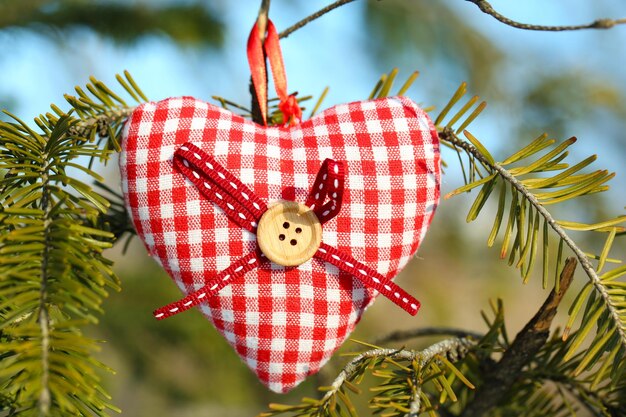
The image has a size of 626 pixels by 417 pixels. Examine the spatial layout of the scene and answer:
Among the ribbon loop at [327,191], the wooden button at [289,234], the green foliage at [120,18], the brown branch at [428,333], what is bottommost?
the brown branch at [428,333]

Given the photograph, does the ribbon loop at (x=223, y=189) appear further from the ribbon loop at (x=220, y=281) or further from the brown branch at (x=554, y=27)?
the brown branch at (x=554, y=27)

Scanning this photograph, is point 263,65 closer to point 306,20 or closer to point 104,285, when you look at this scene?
point 306,20

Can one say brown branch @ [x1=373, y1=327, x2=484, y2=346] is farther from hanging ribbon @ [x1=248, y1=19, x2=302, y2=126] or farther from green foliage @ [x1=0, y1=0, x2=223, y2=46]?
green foliage @ [x1=0, y1=0, x2=223, y2=46]

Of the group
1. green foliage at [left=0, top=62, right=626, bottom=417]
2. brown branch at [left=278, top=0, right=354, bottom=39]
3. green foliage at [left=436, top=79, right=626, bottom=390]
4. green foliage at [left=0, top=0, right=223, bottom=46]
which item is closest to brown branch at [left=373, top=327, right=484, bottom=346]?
green foliage at [left=0, top=62, right=626, bottom=417]

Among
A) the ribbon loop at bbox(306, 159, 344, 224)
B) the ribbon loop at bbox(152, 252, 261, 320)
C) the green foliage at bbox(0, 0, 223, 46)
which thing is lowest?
the ribbon loop at bbox(152, 252, 261, 320)

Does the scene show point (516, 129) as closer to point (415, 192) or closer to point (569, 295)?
point (569, 295)

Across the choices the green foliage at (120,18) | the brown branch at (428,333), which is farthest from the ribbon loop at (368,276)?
the green foliage at (120,18)

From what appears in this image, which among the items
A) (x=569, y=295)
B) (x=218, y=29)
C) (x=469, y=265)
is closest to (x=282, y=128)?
(x=218, y=29)
